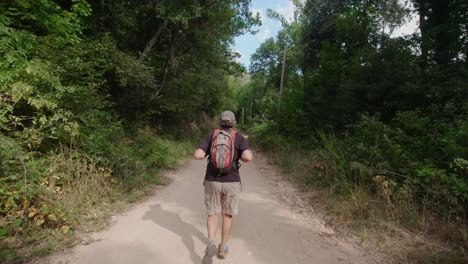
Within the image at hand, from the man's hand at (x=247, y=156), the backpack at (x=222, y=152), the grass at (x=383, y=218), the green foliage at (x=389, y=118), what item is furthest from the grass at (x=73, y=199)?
the green foliage at (x=389, y=118)

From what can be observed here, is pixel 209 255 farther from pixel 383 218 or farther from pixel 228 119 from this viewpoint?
pixel 383 218

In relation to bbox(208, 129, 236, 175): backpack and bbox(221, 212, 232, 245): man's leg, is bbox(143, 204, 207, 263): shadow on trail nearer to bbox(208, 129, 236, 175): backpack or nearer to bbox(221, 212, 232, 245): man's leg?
bbox(221, 212, 232, 245): man's leg

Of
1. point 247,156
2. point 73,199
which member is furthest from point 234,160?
point 73,199

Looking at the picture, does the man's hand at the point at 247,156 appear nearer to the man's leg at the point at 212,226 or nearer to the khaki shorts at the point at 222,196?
the khaki shorts at the point at 222,196

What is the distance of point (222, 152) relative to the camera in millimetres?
3510

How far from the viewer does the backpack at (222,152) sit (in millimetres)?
3500

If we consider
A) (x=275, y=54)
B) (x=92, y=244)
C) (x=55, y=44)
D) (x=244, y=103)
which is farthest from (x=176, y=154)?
(x=244, y=103)

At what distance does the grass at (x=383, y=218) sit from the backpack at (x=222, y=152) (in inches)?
98.0

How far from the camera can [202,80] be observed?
1585cm

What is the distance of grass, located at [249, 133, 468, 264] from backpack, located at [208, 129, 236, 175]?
249 centimetres

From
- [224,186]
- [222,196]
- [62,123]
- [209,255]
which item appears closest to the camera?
[209,255]

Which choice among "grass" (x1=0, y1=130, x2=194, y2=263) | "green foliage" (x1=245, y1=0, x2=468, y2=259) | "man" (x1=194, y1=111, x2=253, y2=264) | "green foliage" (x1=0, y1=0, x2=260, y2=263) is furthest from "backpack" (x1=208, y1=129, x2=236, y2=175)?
"green foliage" (x1=245, y1=0, x2=468, y2=259)

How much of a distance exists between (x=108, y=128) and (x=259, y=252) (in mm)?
4701

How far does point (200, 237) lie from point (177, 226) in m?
0.56
